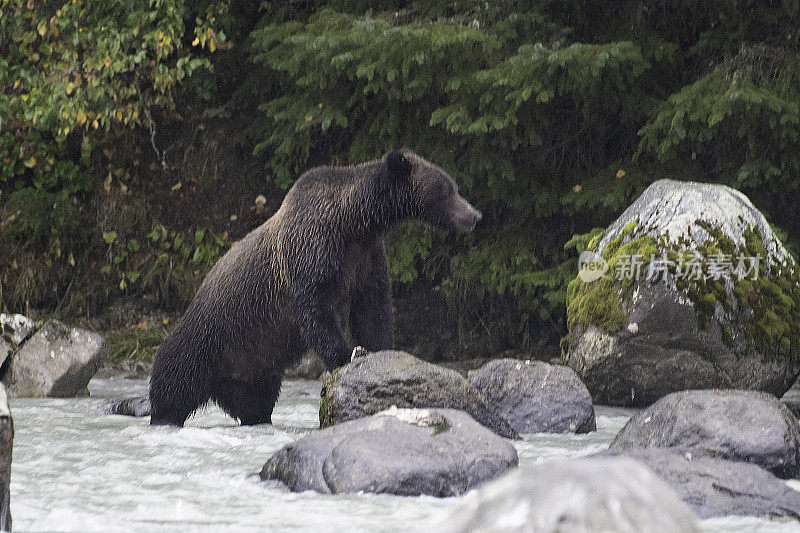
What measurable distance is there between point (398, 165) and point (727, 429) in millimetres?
2540

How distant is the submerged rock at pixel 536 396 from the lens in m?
5.80

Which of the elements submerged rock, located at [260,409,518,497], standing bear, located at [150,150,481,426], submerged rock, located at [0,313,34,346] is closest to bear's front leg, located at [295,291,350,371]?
standing bear, located at [150,150,481,426]

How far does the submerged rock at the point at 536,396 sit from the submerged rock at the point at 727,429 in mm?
999

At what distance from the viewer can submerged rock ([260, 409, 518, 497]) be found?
4.06 meters

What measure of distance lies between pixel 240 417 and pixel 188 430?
0.47m

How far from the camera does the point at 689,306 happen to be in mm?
6723

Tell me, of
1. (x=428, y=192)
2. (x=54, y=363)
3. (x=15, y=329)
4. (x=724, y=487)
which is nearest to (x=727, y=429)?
(x=724, y=487)

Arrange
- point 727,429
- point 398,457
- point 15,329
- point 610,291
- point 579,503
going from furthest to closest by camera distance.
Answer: point 15,329 < point 610,291 < point 727,429 < point 398,457 < point 579,503

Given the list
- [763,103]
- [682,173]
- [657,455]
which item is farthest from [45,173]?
[657,455]

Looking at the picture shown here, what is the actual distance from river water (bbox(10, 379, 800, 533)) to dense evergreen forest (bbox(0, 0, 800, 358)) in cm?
262

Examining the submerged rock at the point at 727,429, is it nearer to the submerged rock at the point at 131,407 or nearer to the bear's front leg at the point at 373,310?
the bear's front leg at the point at 373,310

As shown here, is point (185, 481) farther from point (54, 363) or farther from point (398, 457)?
point (54, 363)

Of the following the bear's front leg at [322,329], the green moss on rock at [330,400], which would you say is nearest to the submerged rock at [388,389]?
the green moss on rock at [330,400]

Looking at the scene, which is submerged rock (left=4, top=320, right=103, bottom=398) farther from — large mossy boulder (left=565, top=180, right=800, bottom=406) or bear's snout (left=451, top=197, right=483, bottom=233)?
large mossy boulder (left=565, top=180, right=800, bottom=406)
